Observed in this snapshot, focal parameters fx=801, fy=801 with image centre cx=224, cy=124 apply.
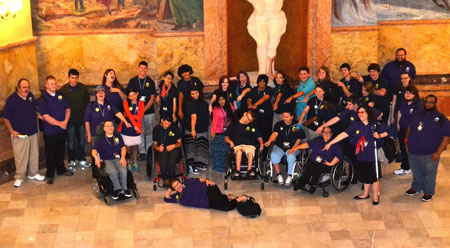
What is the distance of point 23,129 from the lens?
1291cm

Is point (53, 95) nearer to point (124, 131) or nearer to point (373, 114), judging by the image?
point (124, 131)

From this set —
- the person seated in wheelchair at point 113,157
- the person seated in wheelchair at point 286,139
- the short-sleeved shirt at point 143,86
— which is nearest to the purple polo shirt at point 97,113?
the person seated in wheelchair at point 113,157

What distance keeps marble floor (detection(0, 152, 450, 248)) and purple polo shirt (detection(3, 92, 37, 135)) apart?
1.00 m

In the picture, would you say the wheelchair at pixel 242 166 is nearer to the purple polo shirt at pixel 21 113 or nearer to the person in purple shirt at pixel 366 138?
Answer: the person in purple shirt at pixel 366 138

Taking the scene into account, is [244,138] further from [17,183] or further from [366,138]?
[17,183]

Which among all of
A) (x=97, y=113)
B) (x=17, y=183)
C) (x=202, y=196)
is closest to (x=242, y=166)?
(x=202, y=196)

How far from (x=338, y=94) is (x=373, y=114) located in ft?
4.95

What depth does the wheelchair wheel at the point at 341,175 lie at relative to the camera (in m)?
12.5

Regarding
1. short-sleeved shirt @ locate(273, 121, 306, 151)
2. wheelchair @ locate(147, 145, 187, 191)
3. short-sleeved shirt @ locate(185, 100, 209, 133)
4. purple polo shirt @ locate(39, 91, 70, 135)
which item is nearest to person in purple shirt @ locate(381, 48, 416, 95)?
short-sleeved shirt @ locate(273, 121, 306, 151)

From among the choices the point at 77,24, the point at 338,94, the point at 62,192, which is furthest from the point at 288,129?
the point at 77,24

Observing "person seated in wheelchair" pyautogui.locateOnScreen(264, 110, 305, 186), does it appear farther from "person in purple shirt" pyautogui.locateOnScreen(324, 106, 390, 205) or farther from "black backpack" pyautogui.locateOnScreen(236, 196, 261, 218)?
"black backpack" pyautogui.locateOnScreen(236, 196, 261, 218)

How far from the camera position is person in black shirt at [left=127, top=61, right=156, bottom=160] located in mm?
13852

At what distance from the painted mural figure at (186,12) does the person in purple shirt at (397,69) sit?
359 cm

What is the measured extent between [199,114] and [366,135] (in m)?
2.96
